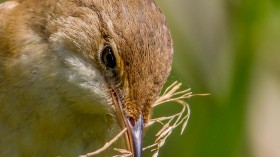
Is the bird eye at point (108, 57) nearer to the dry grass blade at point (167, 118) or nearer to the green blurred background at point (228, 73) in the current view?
the dry grass blade at point (167, 118)

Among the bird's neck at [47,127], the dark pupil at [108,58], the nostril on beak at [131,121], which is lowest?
the nostril on beak at [131,121]

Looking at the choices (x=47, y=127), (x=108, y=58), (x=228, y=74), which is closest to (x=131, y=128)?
(x=108, y=58)

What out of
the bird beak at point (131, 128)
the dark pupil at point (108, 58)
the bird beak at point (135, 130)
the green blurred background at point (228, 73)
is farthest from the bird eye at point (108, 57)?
the green blurred background at point (228, 73)

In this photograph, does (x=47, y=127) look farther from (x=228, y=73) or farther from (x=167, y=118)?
(x=228, y=73)

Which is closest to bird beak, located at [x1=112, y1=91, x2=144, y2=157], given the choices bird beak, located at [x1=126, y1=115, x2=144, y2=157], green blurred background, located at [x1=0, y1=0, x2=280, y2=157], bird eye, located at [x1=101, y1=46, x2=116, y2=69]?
bird beak, located at [x1=126, y1=115, x2=144, y2=157]

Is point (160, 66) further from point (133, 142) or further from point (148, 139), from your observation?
point (148, 139)

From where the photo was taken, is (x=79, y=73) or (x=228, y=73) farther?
(x=228, y=73)

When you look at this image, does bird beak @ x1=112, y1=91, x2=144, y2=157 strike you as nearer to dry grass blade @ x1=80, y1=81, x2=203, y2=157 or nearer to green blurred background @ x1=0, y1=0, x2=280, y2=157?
dry grass blade @ x1=80, y1=81, x2=203, y2=157
